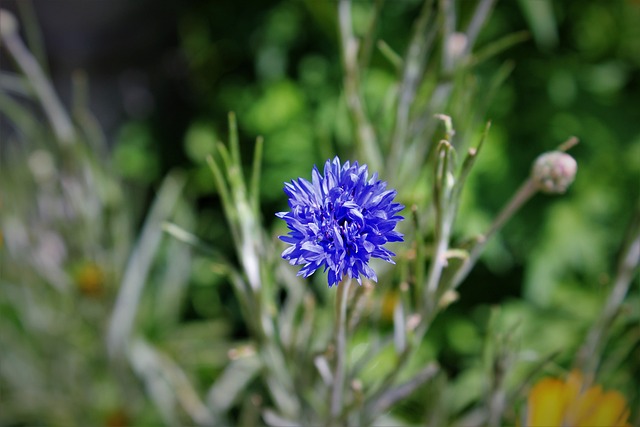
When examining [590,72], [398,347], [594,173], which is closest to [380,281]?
[398,347]

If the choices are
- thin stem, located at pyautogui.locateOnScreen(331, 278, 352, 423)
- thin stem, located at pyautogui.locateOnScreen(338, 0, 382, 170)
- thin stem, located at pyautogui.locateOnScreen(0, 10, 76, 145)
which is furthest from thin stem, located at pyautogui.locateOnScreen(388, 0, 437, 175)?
thin stem, located at pyautogui.locateOnScreen(0, 10, 76, 145)

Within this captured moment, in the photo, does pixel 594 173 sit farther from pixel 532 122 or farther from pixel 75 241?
pixel 75 241

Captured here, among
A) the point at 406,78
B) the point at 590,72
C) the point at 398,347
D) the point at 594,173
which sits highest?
the point at 590,72

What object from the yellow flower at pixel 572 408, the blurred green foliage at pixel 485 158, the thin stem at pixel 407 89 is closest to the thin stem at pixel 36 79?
the blurred green foliage at pixel 485 158

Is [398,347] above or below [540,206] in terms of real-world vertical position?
below

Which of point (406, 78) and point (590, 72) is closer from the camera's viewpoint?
point (406, 78)

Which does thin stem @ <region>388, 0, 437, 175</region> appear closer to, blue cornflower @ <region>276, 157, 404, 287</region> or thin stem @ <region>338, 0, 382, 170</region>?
thin stem @ <region>338, 0, 382, 170</region>
